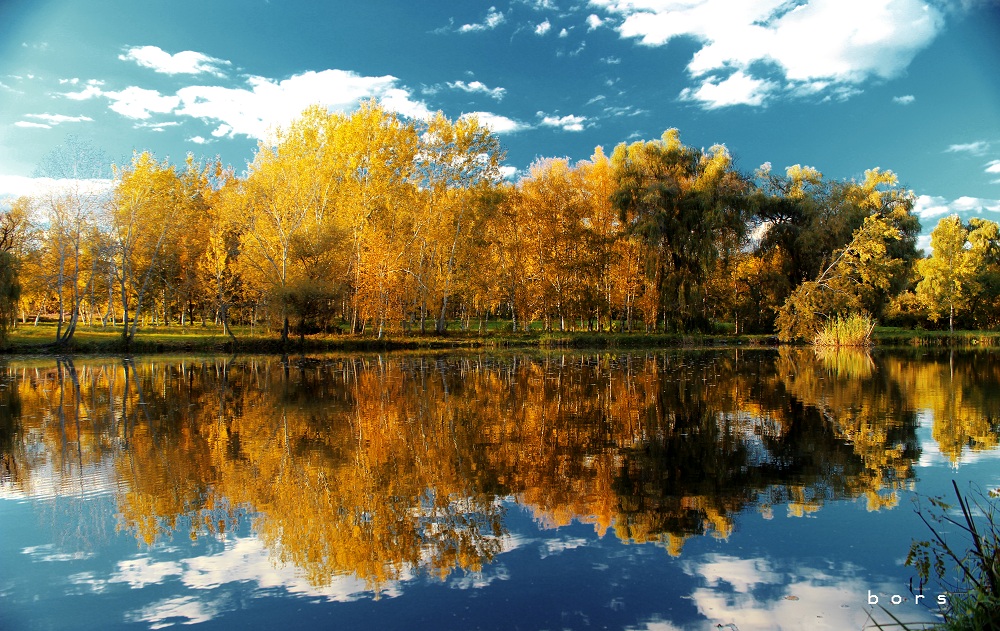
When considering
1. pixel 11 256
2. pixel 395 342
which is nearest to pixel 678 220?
pixel 395 342

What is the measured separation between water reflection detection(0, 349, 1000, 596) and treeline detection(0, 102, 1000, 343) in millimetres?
22221

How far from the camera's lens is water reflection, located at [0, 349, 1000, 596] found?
635 centimetres

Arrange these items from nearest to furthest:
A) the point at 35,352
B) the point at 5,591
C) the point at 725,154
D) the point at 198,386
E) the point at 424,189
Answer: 1. the point at 5,591
2. the point at 198,386
3. the point at 35,352
4. the point at 424,189
5. the point at 725,154

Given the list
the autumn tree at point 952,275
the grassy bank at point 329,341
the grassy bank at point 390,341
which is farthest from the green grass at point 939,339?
the grassy bank at point 329,341

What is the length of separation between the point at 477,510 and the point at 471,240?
1606 inches

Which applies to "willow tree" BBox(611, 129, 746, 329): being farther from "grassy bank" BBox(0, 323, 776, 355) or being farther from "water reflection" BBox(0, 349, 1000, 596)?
"water reflection" BBox(0, 349, 1000, 596)

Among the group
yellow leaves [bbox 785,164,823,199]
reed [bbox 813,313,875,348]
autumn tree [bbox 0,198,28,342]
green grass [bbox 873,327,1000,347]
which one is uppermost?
yellow leaves [bbox 785,164,823,199]

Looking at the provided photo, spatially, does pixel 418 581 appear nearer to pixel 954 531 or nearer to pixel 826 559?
pixel 826 559

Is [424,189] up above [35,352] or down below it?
above

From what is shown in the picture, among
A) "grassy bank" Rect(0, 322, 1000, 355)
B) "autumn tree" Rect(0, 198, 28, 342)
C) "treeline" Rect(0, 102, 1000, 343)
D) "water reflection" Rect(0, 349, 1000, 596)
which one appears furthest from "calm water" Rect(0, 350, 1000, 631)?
"treeline" Rect(0, 102, 1000, 343)

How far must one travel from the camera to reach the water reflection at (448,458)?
20.8 feet

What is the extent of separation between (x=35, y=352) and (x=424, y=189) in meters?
24.9

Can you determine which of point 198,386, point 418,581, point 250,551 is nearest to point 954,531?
point 418,581

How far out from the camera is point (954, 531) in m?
6.40
